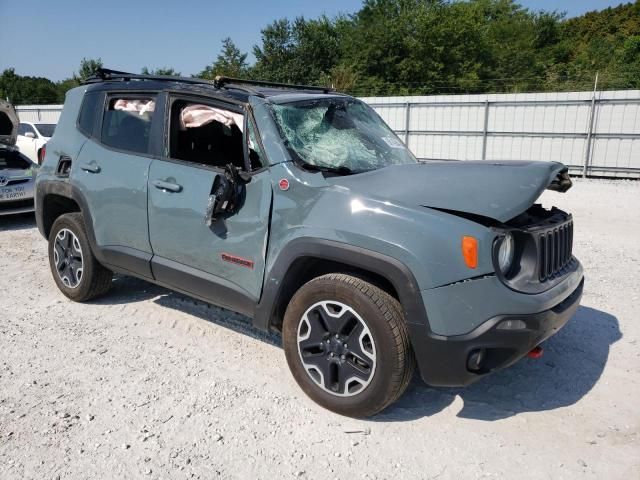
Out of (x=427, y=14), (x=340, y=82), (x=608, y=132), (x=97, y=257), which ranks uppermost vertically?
(x=427, y=14)

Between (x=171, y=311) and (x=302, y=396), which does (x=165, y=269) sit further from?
(x=302, y=396)

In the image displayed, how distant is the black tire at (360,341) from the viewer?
2789 mm

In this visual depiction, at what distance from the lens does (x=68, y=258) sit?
481 centimetres

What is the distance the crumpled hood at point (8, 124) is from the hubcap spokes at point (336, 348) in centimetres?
692

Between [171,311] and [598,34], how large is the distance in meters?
60.6

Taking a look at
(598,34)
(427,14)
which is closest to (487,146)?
(427,14)

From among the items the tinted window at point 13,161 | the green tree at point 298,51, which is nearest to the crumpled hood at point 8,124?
the tinted window at point 13,161

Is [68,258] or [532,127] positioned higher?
[532,127]

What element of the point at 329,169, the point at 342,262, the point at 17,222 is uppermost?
the point at 329,169

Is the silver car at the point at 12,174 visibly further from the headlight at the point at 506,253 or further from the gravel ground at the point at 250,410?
the headlight at the point at 506,253

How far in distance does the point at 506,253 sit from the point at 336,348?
3.54 feet

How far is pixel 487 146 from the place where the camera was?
1614cm

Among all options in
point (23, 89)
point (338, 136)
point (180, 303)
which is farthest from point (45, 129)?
point (23, 89)

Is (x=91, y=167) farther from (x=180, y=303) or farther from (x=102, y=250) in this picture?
(x=180, y=303)
